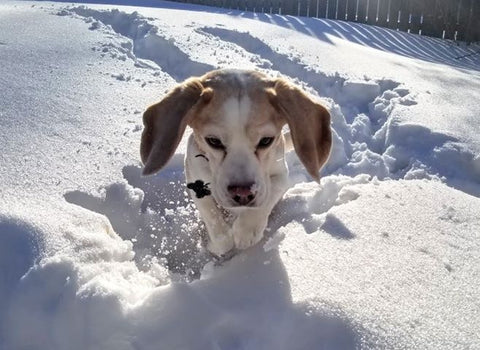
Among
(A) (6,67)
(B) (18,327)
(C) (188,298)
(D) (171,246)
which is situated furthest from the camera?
(A) (6,67)

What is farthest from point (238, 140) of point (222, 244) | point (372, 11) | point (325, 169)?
point (372, 11)

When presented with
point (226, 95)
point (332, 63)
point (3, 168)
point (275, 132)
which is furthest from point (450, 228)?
point (332, 63)

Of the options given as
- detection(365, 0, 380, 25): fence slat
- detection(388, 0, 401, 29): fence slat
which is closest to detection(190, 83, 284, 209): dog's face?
detection(388, 0, 401, 29): fence slat

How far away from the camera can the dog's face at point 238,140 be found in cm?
255

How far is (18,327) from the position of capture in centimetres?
209

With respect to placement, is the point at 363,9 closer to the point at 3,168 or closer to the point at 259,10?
the point at 259,10

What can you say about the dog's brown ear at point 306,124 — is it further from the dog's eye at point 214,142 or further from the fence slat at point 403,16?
the fence slat at point 403,16

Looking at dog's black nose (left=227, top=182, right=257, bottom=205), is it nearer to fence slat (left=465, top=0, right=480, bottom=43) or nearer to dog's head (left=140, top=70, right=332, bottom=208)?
dog's head (left=140, top=70, right=332, bottom=208)

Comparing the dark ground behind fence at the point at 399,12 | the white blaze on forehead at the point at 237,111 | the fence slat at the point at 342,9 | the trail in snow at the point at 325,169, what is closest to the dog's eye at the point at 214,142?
the white blaze on forehead at the point at 237,111

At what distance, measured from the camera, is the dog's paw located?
10.2 feet

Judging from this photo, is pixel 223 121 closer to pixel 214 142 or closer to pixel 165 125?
pixel 214 142

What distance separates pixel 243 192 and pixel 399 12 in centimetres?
955

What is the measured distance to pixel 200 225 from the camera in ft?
12.1

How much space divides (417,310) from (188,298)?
0.95 metres
